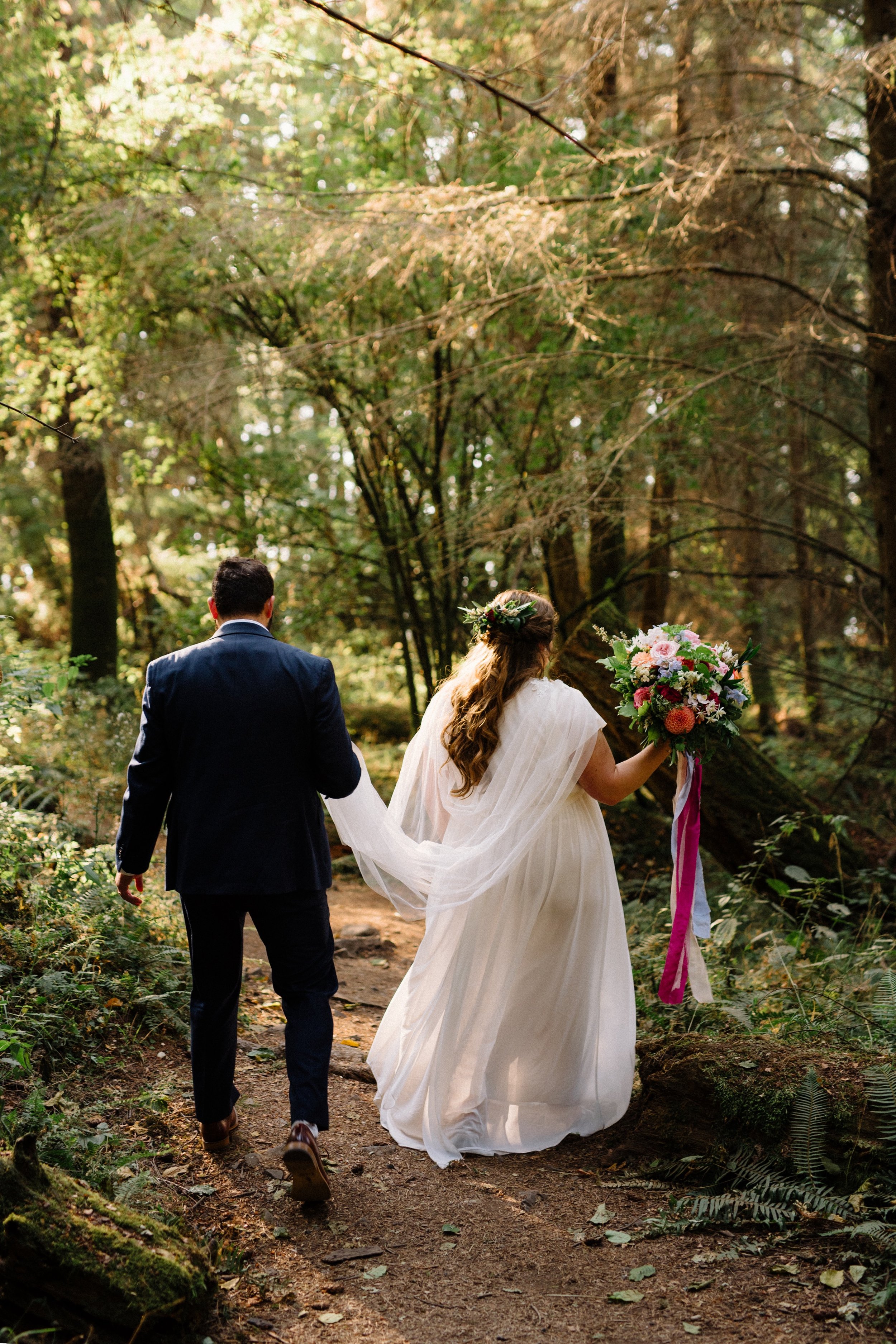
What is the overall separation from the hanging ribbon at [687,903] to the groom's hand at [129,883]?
7.23 ft

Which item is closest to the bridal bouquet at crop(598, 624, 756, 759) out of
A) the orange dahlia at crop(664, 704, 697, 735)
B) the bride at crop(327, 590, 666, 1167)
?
the orange dahlia at crop(664, 704, 697, 735)

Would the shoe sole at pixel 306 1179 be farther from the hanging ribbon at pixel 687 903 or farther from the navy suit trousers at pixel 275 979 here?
the hanging ribbon at pixel 687 903

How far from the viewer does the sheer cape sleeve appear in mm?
4098

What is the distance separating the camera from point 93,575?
13.1 m

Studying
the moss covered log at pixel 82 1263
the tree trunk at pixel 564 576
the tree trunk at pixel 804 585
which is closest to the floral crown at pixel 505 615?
the moss covered log at pixel 82 1263

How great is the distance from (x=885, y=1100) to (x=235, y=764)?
2426 mm

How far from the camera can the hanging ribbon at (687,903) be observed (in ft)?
14.2

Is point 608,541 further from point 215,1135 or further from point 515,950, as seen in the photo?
point 215,1135

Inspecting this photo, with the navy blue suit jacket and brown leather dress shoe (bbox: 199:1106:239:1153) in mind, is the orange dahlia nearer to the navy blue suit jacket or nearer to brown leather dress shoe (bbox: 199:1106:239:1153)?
the navy blue suit jacket

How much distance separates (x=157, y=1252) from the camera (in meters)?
2.58

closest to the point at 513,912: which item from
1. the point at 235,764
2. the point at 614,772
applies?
the point at 614,772

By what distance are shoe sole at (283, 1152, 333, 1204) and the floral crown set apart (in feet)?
6.72

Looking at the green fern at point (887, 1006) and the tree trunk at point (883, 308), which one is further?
the tree trunk at point (883, 308)

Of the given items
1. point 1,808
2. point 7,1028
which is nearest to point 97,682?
point 1,808
